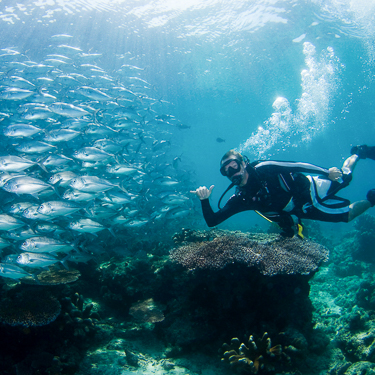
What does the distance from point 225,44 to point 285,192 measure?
21.9m

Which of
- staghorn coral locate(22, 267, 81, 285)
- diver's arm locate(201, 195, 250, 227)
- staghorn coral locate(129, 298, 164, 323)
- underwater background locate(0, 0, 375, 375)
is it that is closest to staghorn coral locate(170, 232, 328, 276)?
underwater background locate(0, 0, 375, 375)

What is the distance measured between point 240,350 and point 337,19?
24330 millimetres

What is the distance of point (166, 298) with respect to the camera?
15.0ft

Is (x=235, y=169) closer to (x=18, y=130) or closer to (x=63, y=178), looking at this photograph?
(x=63, y=178)

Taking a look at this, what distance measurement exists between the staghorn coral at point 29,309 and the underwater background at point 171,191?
27 mm

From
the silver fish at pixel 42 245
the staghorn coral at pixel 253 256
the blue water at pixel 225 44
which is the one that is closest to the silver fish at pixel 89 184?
the silver fish at pixel 42 245

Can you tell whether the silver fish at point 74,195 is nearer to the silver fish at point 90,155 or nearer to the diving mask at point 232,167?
the silver fish at point 90,155

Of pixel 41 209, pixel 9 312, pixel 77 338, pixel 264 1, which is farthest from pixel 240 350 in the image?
pixel 264 1

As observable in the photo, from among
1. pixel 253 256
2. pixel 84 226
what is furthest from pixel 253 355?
pixel 84 226

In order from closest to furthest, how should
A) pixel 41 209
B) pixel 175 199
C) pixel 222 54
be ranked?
pixel 41 209 < pixel 175 199 < pixel 222 54

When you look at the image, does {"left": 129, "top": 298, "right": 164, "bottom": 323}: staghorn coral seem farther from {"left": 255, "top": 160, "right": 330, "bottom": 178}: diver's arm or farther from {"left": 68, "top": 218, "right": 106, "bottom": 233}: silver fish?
{"left": 255, "top": 160, "right": 330, "bottom": 178}: diver's arm

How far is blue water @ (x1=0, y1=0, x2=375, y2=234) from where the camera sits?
17.0 meters

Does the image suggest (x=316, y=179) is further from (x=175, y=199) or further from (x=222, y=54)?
(x=222, y=54)

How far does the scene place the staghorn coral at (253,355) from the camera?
3.21m
